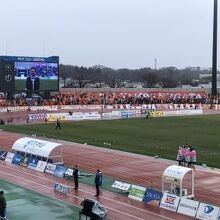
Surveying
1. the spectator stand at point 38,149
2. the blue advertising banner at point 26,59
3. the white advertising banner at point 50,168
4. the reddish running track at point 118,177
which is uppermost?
the blue advertising banner at point 26,59

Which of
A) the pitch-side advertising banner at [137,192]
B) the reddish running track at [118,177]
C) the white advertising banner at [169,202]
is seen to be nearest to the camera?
the white advertising banner at [169,202]

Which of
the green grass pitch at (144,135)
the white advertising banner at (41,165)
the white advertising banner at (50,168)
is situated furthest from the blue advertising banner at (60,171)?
the green grass pitch at (144,135)

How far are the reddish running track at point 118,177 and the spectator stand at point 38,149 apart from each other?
107 cm

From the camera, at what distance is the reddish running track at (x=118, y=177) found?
68.9 feet

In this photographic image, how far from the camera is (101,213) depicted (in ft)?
62.0

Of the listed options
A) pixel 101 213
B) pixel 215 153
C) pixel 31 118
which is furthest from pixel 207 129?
pixel 101 213

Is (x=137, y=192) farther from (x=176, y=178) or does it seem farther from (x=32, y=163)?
(x=32, y=163)

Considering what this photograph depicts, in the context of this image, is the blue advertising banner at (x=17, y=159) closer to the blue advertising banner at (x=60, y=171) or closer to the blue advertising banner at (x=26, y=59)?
the blue advertising banner at (x=60, y=171)

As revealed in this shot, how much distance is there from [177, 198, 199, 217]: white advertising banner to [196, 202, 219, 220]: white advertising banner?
25cm

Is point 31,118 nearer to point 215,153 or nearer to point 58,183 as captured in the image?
point 215,153

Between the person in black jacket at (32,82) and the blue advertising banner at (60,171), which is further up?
the person in black jacket at (32,82)

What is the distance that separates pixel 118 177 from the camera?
1083 inches

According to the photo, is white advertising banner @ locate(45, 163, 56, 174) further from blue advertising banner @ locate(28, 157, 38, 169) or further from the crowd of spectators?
the crowd of spectators

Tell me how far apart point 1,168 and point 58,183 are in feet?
19.1
